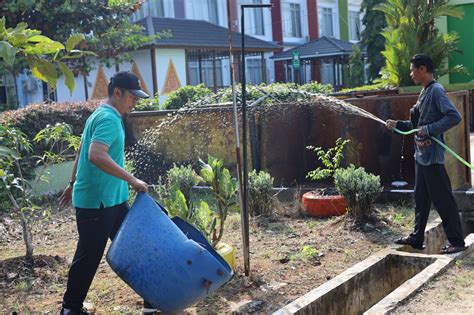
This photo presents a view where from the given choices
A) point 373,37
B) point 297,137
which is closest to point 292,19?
point 373,37

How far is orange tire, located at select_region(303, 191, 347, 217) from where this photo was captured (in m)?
7.21

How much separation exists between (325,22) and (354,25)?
3452 mm

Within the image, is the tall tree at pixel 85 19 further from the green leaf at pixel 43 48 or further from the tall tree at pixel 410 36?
the tall tree at pixel 410 36

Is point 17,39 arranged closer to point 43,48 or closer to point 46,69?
point 43,48

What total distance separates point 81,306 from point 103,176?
3.00ft

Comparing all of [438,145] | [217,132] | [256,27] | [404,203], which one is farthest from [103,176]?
[256,27]

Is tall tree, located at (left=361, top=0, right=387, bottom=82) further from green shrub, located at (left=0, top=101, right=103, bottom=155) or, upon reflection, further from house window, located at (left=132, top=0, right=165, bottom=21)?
green shrub, located at (left=0, top=101, right=103, bottom=155)

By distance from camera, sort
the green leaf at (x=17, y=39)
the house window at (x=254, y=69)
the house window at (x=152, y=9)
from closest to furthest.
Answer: the green leaf at (x=17, y=39) < the house window at (x=152, y=9) < the house window at (x=254, y=69)

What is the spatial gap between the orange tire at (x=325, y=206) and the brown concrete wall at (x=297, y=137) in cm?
127

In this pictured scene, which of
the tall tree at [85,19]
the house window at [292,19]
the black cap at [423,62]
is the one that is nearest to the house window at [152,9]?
the house window at [292,19]

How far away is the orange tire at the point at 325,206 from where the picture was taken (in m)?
7.21

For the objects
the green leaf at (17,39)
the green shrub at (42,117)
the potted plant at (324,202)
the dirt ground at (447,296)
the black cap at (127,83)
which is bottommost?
the dirt ground at (447,296)

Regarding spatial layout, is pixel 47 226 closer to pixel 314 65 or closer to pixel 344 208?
pixel 344 208

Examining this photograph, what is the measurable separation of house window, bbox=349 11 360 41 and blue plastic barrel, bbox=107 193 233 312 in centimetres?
3690
